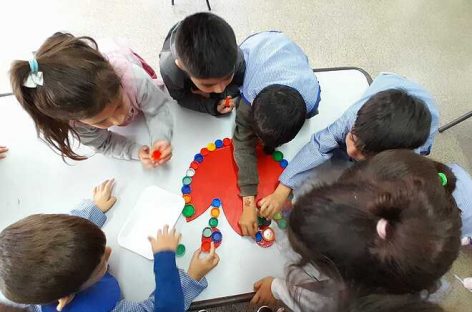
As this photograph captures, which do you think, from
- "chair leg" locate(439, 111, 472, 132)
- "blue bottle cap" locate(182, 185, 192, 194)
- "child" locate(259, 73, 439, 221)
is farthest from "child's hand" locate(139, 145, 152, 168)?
"chair leg" locate(439, 111, 472, 132)

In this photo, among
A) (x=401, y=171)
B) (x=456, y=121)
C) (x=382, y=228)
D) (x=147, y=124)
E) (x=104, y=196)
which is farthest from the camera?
(x=456, y=121)

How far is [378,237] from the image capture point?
63cm

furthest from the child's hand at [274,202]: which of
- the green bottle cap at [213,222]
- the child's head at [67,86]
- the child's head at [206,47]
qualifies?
the child's head at [67,86]

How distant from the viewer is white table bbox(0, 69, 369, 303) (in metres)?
0.90

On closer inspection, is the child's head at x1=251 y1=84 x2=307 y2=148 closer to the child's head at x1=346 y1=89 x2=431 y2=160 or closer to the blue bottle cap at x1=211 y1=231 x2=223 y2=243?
the child's head at x1=346 y1=89 x2=431 y2=160

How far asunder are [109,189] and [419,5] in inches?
70.8

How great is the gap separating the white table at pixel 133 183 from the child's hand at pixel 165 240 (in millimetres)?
36

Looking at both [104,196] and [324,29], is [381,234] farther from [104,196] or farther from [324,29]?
[324,29]

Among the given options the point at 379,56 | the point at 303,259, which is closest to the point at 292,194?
the point at 303,259

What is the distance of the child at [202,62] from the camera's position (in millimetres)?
915

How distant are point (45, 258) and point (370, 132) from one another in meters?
0.75

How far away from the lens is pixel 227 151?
104 cm

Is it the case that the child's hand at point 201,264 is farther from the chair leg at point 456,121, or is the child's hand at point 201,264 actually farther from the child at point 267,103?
the chair leg at point 456,121

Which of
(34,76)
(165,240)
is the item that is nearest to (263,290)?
(165,240)
